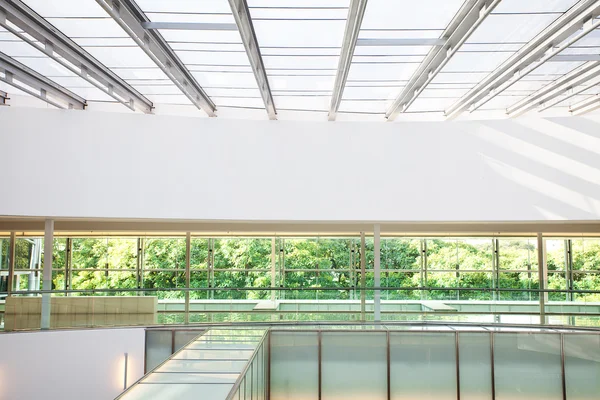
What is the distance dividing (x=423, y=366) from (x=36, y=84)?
1053 cm

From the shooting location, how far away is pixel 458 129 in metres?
14.0

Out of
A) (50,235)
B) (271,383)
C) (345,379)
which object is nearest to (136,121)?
(50,235)

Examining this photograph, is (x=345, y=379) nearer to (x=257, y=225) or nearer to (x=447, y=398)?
(x=447, y=398)

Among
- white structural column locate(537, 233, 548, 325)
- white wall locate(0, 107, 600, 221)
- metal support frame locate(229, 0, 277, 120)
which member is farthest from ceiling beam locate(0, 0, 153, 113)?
white structural column locate(537, 233, 548, 325)

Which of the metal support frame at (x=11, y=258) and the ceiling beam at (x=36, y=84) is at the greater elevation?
the ceiling beam at (x=36, y=84)

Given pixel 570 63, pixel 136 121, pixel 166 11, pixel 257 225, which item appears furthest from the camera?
pixel 257 225

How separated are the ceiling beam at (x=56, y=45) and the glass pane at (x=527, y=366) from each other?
10.2 meters

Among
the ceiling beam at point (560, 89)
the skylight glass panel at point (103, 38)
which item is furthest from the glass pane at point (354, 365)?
the skylight glass panel at point (103, 38)

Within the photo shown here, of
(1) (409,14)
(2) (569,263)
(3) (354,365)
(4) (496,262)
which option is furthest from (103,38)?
(2) (569,263)

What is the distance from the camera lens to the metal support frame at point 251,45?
25.6 ft

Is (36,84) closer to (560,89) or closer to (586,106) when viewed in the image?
(560,89)

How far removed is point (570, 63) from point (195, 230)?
11.9 m

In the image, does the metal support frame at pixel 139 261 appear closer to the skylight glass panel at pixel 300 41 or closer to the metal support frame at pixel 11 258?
the metal support frame at pixel 11 258

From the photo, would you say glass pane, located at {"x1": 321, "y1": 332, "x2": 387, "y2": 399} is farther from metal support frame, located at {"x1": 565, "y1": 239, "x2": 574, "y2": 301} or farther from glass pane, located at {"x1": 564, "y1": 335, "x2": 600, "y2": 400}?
metal support frame, located at {"x1": 565, "y1": 239, "x2": 574, "y2": 301}
